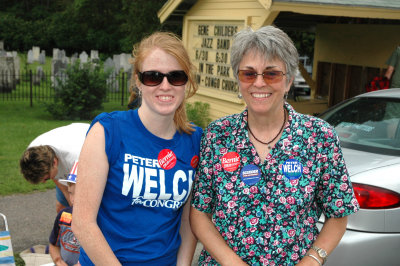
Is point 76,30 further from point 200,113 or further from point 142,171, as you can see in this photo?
point 142,171

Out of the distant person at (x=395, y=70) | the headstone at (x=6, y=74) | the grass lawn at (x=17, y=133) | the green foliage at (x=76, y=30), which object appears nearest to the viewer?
the grass lawn at (x=17, y=133)

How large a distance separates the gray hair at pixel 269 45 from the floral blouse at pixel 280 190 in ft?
0.96

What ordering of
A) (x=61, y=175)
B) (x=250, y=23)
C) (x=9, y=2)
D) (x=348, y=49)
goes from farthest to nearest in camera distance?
(x=9, y=2) → (x=348, y=49) → (x=250, y=23) → (x=61, y=175)

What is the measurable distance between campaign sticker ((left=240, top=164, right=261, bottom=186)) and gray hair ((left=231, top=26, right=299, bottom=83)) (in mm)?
440

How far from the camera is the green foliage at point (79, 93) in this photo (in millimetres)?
14012

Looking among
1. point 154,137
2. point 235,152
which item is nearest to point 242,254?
point 235,152

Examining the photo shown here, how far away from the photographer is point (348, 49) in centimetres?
1272

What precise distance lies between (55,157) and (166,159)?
6.94 ft

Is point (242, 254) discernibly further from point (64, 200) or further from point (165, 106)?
point (64, 200)

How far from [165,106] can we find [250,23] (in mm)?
7720

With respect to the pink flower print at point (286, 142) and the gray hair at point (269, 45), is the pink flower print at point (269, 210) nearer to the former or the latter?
the pink flower print at point (286, 142)

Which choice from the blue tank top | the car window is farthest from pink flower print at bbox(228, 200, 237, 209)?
the car window

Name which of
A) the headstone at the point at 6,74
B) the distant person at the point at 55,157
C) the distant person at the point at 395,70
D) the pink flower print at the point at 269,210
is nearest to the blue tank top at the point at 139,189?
the pink flower print at the point at 269,210

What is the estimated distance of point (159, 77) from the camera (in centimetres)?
202
